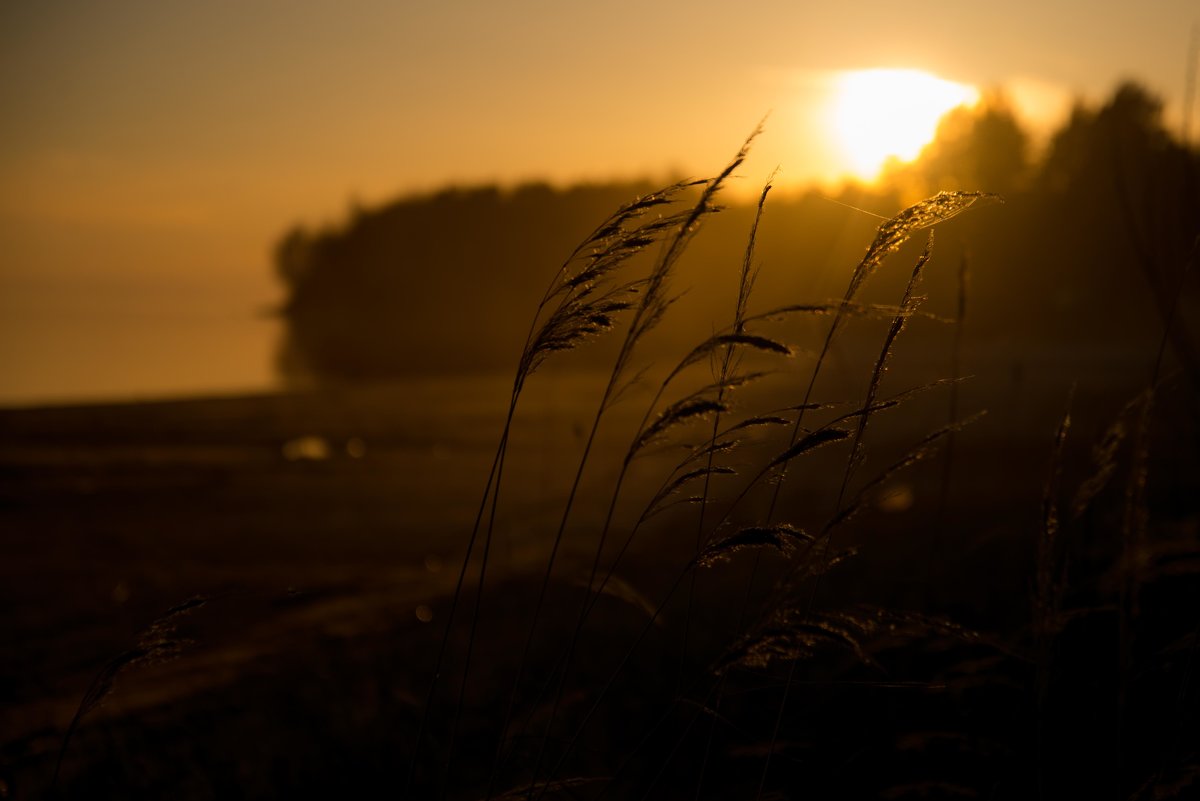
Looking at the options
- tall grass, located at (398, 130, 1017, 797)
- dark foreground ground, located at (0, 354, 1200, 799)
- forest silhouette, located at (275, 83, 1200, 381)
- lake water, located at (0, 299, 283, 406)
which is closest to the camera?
tall grass, located at (398, 130, 1017, 797)

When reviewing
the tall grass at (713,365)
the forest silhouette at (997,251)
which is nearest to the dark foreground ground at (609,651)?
the tall grass at (713,365)

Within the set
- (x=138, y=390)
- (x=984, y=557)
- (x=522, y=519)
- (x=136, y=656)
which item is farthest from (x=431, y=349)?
(x=136, y=656)

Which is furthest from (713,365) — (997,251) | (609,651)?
(997,251)

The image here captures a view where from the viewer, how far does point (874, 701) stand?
3.29m

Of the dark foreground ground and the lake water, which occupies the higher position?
the lake water

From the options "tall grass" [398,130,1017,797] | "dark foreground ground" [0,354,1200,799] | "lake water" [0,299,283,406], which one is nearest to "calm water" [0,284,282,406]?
"lake water" [0,299,283,406]

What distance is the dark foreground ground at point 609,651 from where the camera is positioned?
2627 mm

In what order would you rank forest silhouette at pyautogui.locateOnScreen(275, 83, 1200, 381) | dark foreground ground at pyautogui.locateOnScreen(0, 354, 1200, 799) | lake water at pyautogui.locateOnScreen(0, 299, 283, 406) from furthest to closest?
lake water at pyautogui.locateOnScreen(0, 299, 283, 406)
forest silhouette at pyautogui.locateOnScreen(275, 83, 1200, 381)
dark foreground ground at pyautogui.locateOnScreen(0, 354, 1200, 799)

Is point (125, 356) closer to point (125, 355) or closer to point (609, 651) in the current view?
point (125, 355)

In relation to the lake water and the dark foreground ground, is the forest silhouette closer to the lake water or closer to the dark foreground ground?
the dark foreground ground

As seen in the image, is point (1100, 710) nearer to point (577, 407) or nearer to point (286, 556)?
point (286, 556)

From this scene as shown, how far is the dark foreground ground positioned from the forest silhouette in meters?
0.79

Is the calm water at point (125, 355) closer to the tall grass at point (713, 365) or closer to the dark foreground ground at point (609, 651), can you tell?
the dark foreground ground at point (609, 651)

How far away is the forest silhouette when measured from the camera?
376 cm
